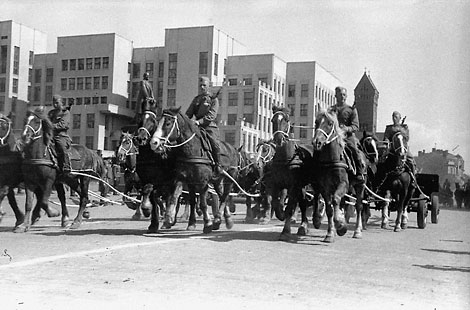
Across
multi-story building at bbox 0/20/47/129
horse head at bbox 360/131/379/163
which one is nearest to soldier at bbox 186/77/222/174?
horse head at bbox 360/131/379/163

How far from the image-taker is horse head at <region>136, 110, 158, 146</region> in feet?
46.1

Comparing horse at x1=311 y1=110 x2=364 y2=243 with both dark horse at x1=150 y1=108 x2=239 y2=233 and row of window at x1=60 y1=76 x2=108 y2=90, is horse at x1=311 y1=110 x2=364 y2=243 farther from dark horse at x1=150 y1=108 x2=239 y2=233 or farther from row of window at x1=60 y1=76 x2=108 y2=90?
row of window at x1=60 y1=76 x2=108 y2=90

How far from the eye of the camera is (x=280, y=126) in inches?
554

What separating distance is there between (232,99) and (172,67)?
9594 millimetres

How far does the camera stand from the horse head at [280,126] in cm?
1403

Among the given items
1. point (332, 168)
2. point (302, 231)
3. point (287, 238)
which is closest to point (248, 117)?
point (302, 231)

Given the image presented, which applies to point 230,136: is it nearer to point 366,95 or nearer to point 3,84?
point 3,84

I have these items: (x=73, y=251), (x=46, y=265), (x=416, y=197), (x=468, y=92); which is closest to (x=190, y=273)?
(x=46, y=265)

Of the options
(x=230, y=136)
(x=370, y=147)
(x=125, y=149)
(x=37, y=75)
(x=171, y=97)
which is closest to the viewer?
(x=370, y=147)

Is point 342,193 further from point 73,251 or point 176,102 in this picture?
point 176,102

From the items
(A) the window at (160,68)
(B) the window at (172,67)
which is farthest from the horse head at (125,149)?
(A) the window at (160,68)

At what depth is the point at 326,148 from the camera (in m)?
13.9

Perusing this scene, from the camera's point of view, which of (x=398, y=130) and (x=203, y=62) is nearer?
(x=398, y=130)

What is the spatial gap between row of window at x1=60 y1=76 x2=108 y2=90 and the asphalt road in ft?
253
